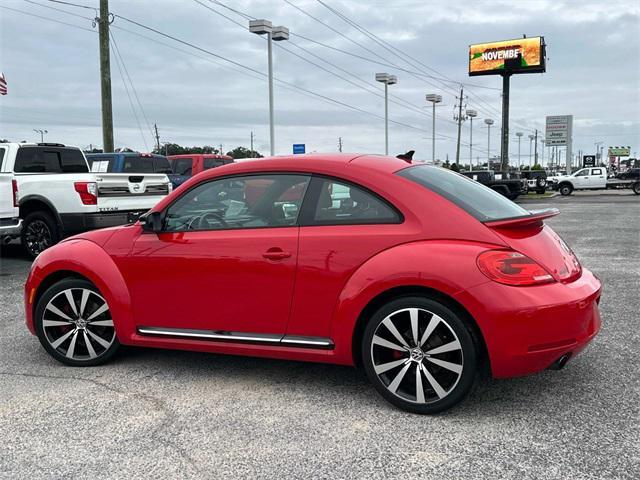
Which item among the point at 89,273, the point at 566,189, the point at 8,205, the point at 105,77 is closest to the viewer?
the point at 89,273

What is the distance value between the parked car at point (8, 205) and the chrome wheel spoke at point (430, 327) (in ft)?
25.3

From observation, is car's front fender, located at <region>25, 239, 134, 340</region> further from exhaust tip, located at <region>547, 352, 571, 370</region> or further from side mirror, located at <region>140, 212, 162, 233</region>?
exhaust tip, located at <region>547, 352, 571, 370</region>

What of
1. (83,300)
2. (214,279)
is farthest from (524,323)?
(83,300)

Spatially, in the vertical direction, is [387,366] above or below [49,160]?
below

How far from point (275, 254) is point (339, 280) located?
1.52 feet

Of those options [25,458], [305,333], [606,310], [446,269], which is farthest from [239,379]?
[606,310]

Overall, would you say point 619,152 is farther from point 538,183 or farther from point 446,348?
point 446,348

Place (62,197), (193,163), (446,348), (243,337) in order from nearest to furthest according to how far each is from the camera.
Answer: (446,348)
(243,337)
(62,197)
(193,163)

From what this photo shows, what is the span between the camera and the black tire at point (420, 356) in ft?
11.0

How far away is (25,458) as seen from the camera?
3.08 meters

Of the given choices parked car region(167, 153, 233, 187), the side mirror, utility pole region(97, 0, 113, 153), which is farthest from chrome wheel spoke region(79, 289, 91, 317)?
utility pole region(97, 0, 113, 153)

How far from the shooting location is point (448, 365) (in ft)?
11.1

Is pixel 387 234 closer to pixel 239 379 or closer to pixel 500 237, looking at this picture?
pixel 500 237

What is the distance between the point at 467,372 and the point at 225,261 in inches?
66.4
